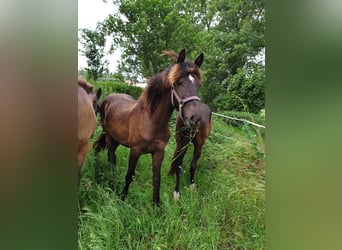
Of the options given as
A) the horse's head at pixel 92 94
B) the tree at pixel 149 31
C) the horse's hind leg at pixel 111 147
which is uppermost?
the tree at pixel 149 31

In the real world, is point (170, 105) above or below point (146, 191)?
above

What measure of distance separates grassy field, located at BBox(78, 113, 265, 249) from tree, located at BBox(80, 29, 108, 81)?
0.35m

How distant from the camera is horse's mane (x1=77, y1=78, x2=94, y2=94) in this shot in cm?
185

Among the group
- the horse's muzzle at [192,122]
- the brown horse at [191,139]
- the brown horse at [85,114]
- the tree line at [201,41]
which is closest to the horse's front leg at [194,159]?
the brown horse at [191,139]

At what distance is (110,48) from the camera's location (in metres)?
1.88

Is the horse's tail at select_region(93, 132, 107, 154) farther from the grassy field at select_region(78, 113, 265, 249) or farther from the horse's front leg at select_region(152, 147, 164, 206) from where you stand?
the horse's front leg at select_region(152, 147, 164, 206)

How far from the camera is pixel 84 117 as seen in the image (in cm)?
186

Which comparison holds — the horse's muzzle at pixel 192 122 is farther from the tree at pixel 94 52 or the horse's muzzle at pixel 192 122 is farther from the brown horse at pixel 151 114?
the tree at pixel 94 52

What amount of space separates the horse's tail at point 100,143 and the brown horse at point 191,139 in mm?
410

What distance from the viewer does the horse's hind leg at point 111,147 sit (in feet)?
6.22
